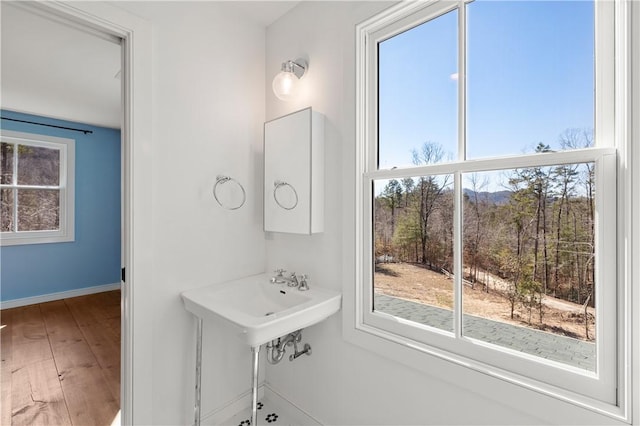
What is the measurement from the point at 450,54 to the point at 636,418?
1.34 m

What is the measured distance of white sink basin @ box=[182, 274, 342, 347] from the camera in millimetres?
1236

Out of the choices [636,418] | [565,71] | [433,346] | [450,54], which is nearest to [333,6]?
[450,54]

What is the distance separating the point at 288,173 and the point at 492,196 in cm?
100

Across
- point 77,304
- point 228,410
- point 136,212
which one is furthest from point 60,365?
point 136,212

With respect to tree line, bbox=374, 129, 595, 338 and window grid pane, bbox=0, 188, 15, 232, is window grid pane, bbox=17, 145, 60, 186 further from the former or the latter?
tree line, bbox=374, 129, 595, 338

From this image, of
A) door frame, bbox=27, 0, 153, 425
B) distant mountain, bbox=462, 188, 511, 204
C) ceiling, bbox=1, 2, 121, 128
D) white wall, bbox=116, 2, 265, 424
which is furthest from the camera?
ceiling, bbox=1, 2, 121, 128

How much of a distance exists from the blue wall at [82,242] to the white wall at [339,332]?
10.6ft

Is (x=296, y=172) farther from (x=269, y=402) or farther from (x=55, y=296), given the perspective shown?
(x=55, y=296)

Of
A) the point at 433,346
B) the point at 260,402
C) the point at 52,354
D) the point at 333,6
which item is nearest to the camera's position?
the point at 433,346

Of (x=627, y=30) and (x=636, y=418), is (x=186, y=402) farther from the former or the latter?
(x=627, y=30)

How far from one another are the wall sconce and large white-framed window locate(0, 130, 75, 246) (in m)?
3.47

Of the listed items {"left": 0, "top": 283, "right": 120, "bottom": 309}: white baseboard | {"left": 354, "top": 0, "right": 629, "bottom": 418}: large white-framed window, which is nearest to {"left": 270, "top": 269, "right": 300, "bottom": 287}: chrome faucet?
{"left": 354, "top": 0, "right": 629, "bottom": 418}: large white-framed window

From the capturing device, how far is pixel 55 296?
3670 millimetres

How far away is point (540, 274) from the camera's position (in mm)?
1041
